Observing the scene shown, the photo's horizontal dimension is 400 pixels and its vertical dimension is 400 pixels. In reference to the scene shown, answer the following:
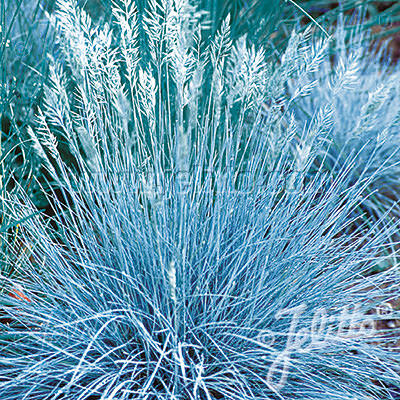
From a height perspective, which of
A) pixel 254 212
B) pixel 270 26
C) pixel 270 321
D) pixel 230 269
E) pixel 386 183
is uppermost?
pixel 270 26

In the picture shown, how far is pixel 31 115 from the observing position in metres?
2.08

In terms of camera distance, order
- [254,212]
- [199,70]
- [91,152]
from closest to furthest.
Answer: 1. [91,152]
2. [199,70]
3. [254,212]

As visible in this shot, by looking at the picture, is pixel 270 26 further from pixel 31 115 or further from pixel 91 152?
pixel 91 152

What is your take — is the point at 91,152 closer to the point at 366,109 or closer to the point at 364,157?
the point at 366,109

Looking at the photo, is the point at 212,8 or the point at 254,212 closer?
the point at 254,212

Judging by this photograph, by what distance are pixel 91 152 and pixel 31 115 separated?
Result: 1057mm

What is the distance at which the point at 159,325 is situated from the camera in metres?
1.45

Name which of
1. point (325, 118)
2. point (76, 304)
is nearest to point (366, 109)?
point (325, 118)

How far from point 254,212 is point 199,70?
1.58 ft

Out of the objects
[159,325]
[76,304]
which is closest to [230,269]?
[159,325]

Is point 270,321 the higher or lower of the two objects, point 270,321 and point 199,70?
the lower

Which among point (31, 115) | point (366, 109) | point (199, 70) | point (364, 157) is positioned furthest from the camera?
point (364, 157)

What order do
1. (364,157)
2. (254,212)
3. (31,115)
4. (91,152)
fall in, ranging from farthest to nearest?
(364,157), (31,115), (254,212), (91,152)

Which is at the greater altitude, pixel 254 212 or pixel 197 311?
pixel 254 212
